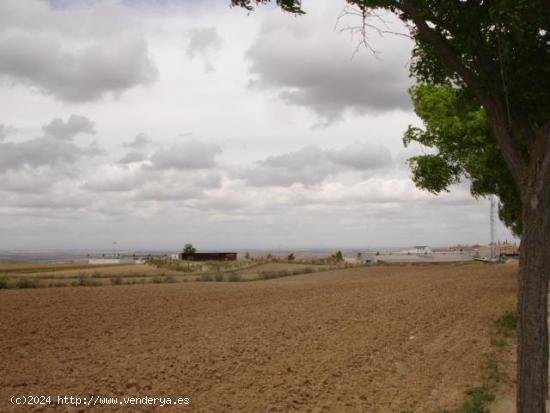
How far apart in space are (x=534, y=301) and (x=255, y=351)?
778cm

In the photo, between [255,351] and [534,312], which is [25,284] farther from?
[534,312]

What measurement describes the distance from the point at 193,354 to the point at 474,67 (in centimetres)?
888

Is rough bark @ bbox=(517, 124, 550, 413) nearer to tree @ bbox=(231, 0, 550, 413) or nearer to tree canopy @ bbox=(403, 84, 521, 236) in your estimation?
tree @ bbox=(231, 0, 550, 413)

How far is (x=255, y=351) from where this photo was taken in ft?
42.2

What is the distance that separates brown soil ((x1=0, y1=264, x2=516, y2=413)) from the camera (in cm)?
945

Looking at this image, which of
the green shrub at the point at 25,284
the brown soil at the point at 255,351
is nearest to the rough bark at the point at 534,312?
the brown soil at the point at 255,351

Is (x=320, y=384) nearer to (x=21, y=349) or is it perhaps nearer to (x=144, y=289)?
(x=21, y=349)

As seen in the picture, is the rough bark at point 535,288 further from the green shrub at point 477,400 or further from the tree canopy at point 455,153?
the tree canopy at point 455,153

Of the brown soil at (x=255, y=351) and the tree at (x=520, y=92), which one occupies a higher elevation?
the tree at (x=520, y=92)

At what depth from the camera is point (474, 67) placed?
25.7 ft

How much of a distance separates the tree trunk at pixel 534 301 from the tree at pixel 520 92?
0.01m

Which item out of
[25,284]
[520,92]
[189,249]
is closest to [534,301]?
[520,92]

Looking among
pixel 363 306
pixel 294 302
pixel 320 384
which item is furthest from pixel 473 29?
pixel 294 302

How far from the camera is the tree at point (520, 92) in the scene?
647 centimetres
